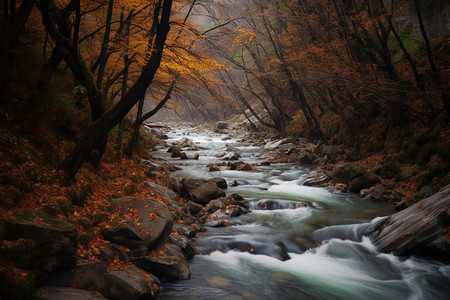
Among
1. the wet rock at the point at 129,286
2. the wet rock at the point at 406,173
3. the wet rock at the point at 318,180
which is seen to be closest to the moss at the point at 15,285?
the wet rock at the point at 129,286

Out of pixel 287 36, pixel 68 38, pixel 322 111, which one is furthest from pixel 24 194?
pixel 322 111

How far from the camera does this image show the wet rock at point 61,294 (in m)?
3.64

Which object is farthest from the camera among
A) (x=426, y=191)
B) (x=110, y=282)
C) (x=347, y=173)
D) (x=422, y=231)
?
(x=347, y=173)

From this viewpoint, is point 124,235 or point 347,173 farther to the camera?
point 347,173

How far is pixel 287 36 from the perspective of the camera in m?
18.5

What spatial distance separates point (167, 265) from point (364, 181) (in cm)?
916

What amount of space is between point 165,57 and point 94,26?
12.1 ft

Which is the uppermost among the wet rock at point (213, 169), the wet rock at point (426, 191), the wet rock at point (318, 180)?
the wet rock at point (213, 169)

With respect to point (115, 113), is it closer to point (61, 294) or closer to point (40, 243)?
point (40, 243)

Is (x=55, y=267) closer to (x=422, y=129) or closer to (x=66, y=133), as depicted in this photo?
(x=66, y=133)

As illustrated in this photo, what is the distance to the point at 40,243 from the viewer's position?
404 centimetres

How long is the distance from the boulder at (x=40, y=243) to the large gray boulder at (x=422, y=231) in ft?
23.4

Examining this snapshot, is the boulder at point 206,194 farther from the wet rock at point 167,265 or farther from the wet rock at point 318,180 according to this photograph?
the wet rock at point 318,180

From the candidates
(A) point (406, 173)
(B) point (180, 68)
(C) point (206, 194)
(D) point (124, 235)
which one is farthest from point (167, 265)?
(A) point (406, 173)
